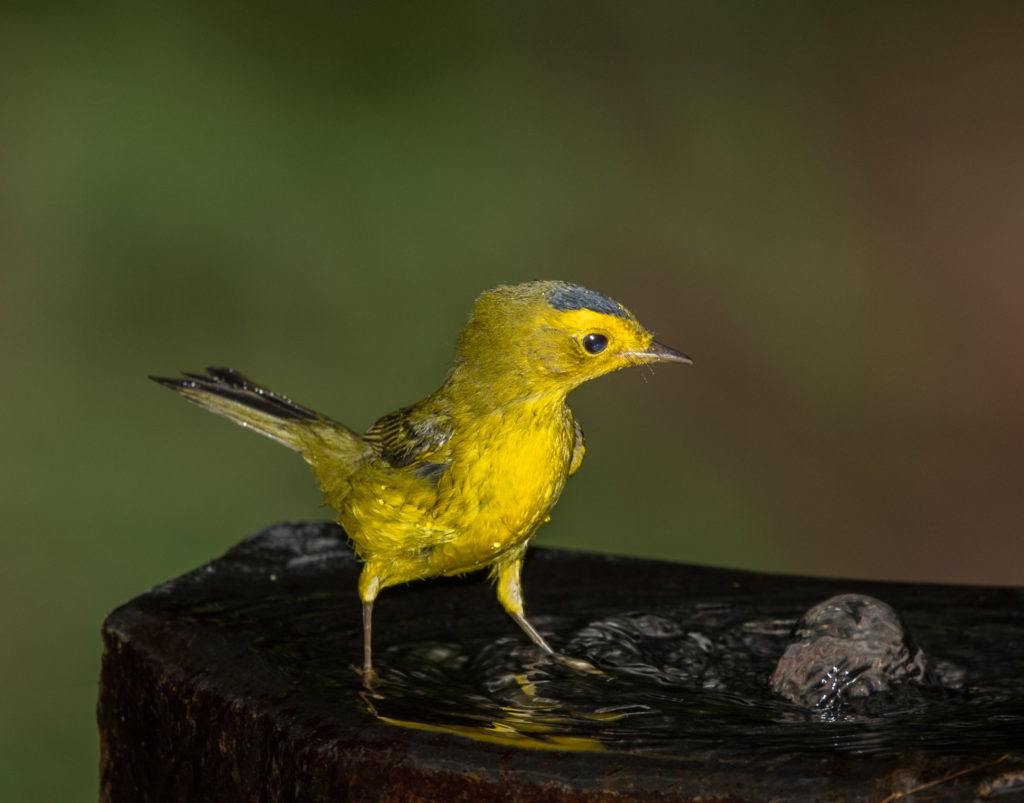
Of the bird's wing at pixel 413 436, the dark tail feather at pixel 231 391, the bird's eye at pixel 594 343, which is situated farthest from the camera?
the dark tail feather at pixel 231 391

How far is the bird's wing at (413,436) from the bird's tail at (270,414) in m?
0.25

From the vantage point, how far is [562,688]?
2.94 m

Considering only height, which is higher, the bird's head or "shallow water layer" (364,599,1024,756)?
the bird's head

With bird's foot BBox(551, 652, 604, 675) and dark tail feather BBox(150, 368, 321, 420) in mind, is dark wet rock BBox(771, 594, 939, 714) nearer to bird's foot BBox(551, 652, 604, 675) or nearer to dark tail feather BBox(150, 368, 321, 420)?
bird's foot BBox(551, 652, 604, 675)

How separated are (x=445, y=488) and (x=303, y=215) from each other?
19.0ft

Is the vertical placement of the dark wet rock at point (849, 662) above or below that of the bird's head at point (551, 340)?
below

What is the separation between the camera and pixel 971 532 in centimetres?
864

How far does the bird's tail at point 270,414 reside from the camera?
381 centimetres

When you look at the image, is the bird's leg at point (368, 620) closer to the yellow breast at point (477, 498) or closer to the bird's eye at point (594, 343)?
the yellow breast at point (477, 498)

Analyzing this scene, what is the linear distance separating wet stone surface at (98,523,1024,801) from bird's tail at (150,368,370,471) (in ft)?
→ 1.09

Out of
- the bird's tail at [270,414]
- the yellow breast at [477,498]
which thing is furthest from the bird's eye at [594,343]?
the bird's tail at [270,414]

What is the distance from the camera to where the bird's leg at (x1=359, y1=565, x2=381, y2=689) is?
9.74 feet

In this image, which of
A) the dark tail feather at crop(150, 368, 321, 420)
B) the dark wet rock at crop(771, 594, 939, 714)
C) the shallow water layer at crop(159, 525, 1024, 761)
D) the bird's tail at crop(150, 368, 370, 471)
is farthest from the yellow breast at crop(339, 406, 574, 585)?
the dark tail feather at crop(150, 368, 321, 420)

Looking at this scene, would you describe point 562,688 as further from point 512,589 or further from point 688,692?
point 512,589
